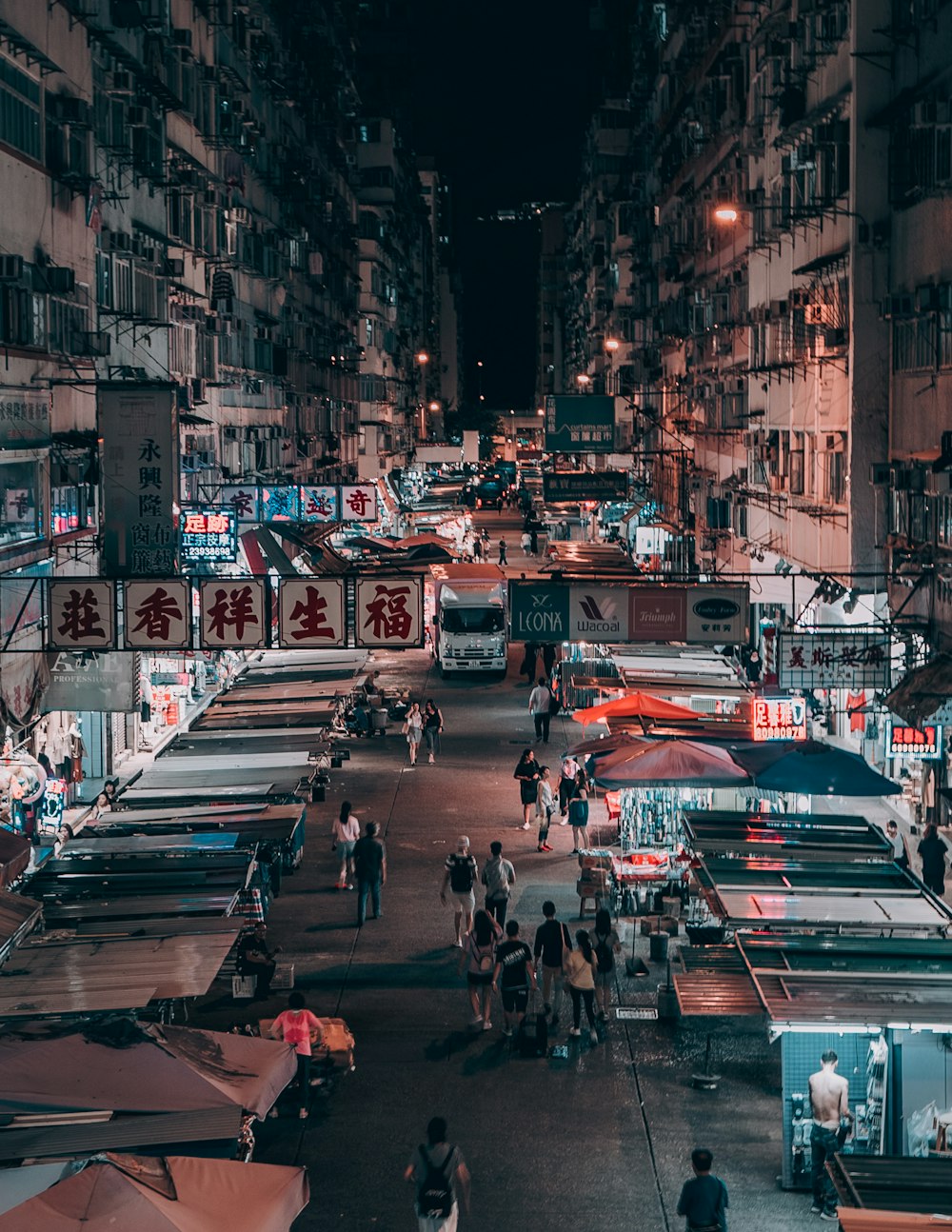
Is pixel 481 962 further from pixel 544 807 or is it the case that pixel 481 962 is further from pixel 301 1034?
pixel 544 807

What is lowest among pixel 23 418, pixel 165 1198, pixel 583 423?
pixel 165 1198

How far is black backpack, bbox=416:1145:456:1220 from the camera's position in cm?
1364

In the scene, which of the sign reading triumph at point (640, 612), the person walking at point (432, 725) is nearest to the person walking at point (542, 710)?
the person walking at point (432, 725)

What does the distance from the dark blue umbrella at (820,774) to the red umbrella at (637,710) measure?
5.08 m

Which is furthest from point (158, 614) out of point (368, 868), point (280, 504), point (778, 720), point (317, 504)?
point (317, 504)

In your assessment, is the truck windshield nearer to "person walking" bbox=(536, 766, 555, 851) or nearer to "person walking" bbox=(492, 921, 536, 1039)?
"person walking" bbox=(536, 766, 555, 851)

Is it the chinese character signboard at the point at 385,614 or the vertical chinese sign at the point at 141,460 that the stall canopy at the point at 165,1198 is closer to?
the chinese character signboard at the point at 385,614

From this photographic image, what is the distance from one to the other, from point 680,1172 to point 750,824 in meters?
9.00

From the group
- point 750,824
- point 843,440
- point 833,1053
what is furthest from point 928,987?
point 843,440

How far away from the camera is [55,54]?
2925 centimetres

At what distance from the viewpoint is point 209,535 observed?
39.0m

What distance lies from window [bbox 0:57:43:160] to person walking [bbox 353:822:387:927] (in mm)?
11534

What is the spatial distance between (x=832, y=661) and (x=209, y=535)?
16.0 meters

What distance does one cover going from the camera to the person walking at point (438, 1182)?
44.8 ft
